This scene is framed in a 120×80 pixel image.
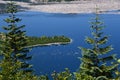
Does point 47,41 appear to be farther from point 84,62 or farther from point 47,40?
point 84,62

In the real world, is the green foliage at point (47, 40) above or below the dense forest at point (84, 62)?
below

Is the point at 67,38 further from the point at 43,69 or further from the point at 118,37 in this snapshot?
the point at 43,69

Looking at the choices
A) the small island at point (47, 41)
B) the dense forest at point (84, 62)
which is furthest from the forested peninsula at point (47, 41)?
the dense forest at point (84, 62)

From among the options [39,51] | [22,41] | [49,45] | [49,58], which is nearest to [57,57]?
[49,58]

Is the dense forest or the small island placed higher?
the dense forest

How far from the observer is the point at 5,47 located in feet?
192

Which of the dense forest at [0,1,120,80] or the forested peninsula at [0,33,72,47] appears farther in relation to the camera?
the forested peninsula at [0,33,72,47]

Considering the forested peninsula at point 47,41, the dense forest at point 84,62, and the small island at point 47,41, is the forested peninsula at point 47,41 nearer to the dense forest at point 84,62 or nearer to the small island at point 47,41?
the small island at point 47,41

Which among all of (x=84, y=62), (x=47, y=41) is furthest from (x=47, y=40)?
(x=84, y=62)

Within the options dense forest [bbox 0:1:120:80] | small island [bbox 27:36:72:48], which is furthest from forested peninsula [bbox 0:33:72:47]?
dense forest [bbox 0:1:120:80]

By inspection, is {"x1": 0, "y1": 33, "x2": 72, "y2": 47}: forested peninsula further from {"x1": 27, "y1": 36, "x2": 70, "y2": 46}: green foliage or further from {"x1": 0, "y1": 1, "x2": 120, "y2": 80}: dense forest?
{"x1": 0, "y1": 1, "x2": 120, "y2": 80}: dense forest

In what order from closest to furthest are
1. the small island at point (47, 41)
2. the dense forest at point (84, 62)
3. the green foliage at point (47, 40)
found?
the dense forest at point (84, 62), the small island at point (47, 41), the green foliage at point (47, 40)

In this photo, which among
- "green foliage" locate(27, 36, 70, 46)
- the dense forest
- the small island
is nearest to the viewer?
the dense forest

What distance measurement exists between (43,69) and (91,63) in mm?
77470
